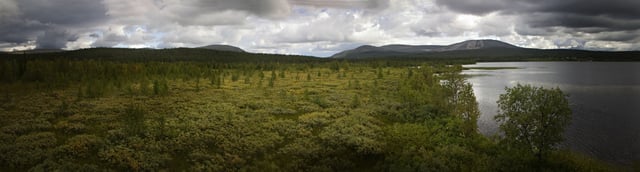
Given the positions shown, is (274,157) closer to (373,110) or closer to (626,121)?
(373,110)

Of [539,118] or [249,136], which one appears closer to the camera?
[539,118]

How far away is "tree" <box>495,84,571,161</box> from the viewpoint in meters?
27.4

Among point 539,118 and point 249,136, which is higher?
point 539,118

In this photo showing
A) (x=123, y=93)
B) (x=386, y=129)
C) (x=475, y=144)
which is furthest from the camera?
(x=123, y=93)

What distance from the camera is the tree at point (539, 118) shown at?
27375 mm

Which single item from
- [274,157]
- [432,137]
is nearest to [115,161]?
[274,157]

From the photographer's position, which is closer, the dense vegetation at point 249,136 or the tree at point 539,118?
the dense vegetation at point 249,136

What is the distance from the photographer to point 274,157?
91.2 feet

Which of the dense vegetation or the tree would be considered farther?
the tree

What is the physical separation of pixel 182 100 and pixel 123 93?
12.3m

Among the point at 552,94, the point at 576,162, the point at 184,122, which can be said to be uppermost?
the point at 552,94

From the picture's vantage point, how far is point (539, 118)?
91.6 ft

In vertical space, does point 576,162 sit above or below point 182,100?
below

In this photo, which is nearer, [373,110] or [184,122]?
[184,122]
